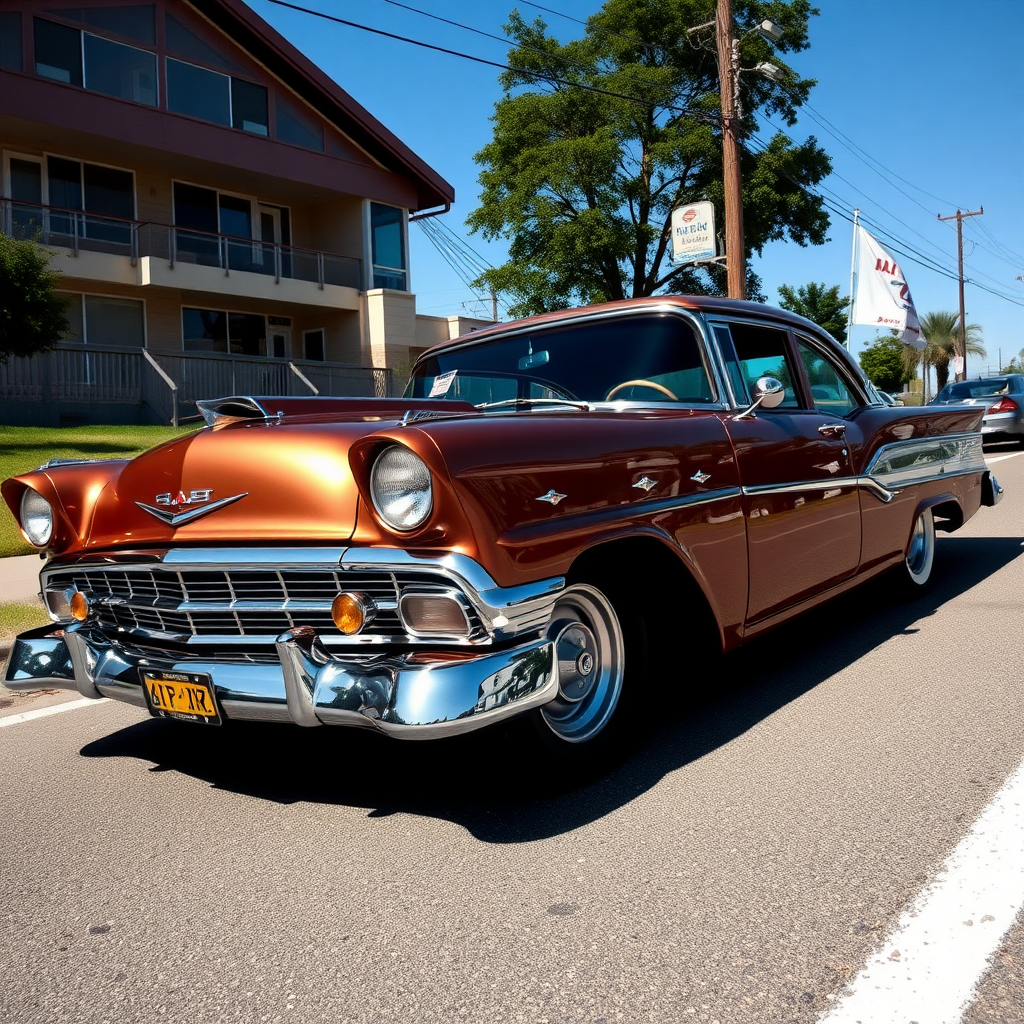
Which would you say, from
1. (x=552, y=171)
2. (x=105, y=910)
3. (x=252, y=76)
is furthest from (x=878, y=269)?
(x=105, y=910)

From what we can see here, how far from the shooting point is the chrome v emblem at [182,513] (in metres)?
3.12

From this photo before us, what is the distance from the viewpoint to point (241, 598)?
3.05 meters

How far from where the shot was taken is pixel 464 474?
281 centimetres

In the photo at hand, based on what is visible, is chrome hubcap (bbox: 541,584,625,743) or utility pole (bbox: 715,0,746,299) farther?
utility pole (bbox: 715,0,746,299)

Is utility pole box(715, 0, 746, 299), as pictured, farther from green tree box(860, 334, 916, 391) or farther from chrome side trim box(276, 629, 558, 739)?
green tree box(860, 334, 916, 391)

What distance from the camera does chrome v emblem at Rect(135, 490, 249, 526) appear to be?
10.2 ft

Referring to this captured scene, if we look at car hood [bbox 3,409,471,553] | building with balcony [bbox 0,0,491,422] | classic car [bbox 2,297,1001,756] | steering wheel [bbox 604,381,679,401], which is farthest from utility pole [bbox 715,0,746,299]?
car hood [bbox 3,409,471,553]

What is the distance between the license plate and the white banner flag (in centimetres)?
1651

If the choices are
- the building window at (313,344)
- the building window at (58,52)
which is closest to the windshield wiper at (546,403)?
the building window at (58,52)

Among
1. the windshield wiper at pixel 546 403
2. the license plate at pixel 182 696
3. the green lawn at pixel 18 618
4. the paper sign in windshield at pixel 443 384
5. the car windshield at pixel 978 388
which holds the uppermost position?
the car windshield at pixel 978 388

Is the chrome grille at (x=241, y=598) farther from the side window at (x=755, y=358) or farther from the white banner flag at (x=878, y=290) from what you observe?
the white banner flag at (x=878, y=290)

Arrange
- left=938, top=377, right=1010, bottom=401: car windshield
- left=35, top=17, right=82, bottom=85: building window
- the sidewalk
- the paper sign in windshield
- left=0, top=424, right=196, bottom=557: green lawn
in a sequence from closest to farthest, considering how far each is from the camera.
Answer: the paper sign in windshield → the sidewalk → left=0, top=424, right=196, bottom=557: green lawn → left=938, top=377, right=1010, bottom=401: car windshield → left=35, top=17, right=82, bottom=85: building window

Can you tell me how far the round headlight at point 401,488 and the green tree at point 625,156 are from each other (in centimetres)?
2467

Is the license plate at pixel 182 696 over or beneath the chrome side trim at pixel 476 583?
beneath
